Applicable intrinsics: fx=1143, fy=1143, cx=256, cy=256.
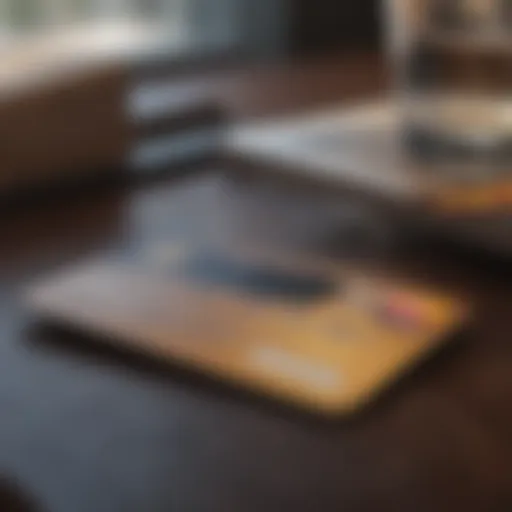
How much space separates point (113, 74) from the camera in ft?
2.37

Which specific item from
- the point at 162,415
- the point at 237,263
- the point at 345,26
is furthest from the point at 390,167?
the point at 345,26

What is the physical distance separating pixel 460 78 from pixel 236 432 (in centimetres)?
31

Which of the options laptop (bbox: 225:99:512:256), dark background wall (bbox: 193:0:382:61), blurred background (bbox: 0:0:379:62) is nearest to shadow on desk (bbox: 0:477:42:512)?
laptop (bbox: 225:99:512:256)

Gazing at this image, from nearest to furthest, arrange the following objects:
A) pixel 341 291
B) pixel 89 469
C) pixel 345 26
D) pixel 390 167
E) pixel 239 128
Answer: pixel 89 469 → pixel 341 291 → pixel 390 167 → pixel 239 128 → pixel 345 26

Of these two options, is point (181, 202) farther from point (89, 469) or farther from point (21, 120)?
point (89, 469)

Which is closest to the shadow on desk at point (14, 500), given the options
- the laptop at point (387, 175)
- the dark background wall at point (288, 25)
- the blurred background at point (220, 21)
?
the laptop at point (387, 175)

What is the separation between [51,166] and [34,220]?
0.06m

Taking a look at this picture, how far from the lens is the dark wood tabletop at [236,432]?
1.31ft

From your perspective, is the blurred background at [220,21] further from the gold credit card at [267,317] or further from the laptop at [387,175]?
the gold credit card at [267,317]

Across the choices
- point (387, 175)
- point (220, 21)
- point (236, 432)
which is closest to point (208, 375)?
point (236, 432)

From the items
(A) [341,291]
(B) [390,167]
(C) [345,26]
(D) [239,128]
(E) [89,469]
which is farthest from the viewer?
(C) [345,26]

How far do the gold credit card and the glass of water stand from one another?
127 mm

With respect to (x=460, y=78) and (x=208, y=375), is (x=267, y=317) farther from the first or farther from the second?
(x=460, y=78)

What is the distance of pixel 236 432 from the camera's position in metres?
0.44
